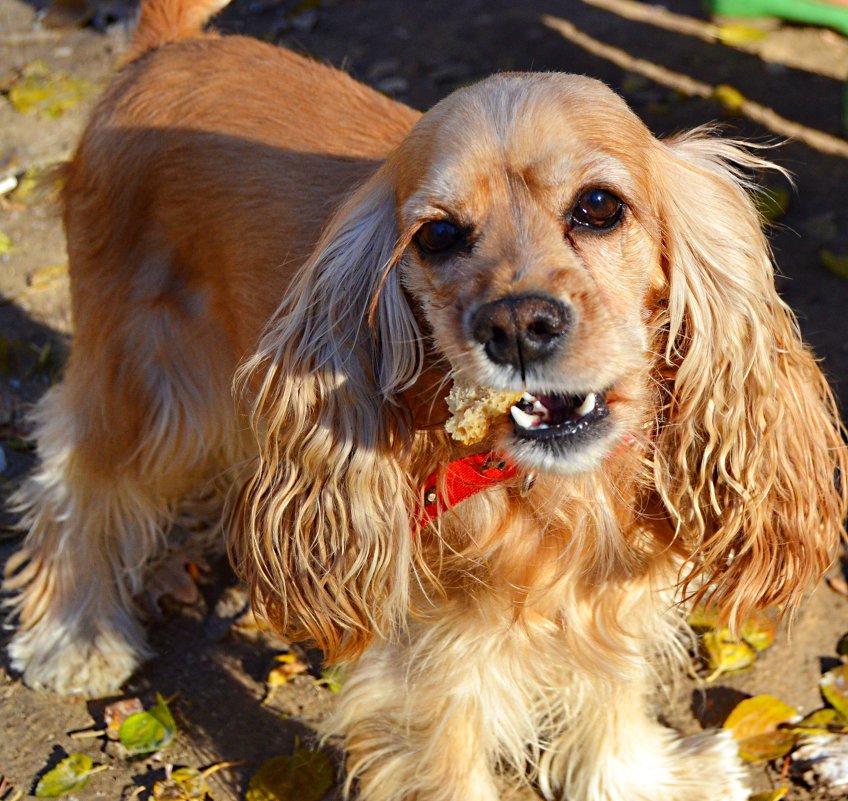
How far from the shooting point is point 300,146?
261cm

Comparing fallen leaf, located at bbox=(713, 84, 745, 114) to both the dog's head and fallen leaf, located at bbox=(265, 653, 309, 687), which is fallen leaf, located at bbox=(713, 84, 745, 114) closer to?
the dog's head

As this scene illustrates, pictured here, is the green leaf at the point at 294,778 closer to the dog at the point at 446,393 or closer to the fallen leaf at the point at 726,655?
the dog at the point at 446,393

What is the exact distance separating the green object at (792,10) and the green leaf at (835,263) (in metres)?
1.85

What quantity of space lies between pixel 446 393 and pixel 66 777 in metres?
1.43

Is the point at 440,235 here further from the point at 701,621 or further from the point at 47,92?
the point at 47,92

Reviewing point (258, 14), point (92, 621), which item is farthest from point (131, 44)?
point (258, 14)

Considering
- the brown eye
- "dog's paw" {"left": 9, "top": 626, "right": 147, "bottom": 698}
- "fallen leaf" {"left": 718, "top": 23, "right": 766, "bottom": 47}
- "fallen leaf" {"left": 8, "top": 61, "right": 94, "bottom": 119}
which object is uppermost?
the brown eye

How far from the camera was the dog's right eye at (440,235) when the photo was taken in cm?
195

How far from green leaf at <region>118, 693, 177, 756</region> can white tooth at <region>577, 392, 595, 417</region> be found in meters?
1.51

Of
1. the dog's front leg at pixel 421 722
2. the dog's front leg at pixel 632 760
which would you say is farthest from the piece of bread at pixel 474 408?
the dog's front leg at pixel 632 760

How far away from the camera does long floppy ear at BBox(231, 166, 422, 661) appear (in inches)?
84.3

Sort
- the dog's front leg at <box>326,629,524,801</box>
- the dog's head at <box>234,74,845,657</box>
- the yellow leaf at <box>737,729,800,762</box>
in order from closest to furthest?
the dog's head at <box>234,74,845,657</box> < the dog's front leg at <box>326,629,524,801</box> < the yellow leaf at <box>737,729,800,762</box>

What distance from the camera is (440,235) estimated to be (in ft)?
6.42

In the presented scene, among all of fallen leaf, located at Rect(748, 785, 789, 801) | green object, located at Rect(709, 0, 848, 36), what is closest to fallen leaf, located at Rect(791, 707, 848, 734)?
fallen leaf, located at Rect(748, 785, 789, 801)
